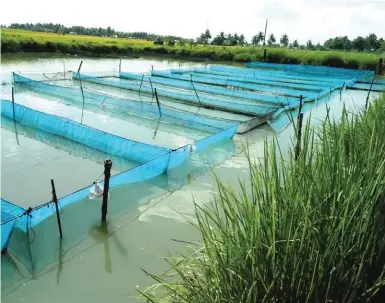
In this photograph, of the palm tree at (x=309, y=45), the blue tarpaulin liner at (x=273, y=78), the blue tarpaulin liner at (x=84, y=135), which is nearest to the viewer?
the blue tarpaulin liner at (x=84, y=135)

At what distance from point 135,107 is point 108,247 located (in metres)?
6.45

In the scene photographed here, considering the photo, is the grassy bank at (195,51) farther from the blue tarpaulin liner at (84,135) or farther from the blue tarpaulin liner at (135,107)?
the blue tarpaulin liner at (84,135)

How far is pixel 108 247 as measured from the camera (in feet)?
14.5

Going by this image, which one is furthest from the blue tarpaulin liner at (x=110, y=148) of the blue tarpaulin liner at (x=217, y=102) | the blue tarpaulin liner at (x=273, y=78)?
the blue tarpaulin liner at (x=273, y=78)

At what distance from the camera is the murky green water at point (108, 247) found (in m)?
3.67

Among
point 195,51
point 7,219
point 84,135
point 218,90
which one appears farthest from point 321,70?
point 7,219

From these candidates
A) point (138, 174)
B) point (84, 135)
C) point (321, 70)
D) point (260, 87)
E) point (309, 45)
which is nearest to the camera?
point (138, 174)

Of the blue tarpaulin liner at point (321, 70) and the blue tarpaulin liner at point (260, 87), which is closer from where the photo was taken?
the blue tarpaulin liner at point (260, 87)

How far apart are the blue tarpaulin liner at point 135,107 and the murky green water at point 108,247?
107 inches

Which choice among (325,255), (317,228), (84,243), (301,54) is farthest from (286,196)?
(301,54)

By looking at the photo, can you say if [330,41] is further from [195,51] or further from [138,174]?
[138,174]

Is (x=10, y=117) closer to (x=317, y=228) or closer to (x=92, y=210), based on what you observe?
(x=92, y=210)

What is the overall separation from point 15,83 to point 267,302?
43.3 feet

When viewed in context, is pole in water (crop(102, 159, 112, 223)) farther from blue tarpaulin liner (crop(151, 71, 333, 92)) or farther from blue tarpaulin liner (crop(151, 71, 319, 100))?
blue tarpaulin liner (crop(151, 71, 333, 92))
